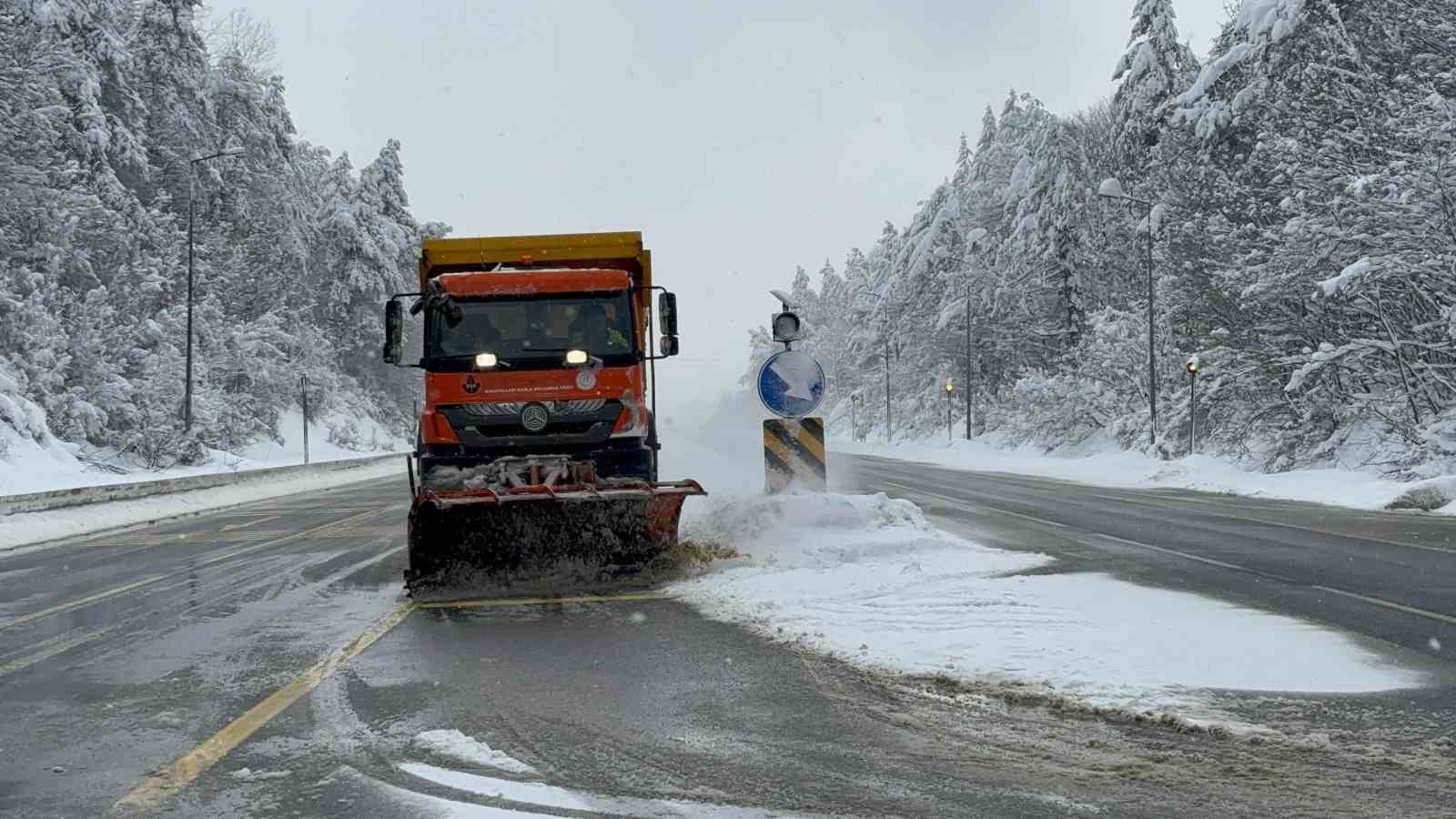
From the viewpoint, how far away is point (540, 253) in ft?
40.3

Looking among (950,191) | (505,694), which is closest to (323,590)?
(505,694)

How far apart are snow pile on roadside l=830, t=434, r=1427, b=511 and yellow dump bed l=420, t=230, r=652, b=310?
13.4 m

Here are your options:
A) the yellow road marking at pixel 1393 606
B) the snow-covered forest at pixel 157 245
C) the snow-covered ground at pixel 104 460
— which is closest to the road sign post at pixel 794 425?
the yellow road marking at pixel 1393 606

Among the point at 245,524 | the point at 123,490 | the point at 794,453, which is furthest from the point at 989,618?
the point at 123,490

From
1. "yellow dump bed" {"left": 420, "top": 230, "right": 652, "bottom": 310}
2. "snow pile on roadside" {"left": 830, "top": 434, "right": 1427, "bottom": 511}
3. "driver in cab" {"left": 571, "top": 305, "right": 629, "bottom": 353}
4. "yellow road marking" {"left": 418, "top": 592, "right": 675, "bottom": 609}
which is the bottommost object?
"snow pile on roadside" {"left": 830, "top": 434, "right": 1427, "bottom": 511}

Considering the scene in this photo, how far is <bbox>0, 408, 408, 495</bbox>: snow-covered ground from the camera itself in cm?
2688

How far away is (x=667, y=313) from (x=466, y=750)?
7553mm

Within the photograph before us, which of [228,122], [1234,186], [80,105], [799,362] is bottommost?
[799,362]

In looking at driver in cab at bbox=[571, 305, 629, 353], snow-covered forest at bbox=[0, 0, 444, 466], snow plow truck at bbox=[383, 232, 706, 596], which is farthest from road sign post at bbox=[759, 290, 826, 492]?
snow-covered forest at bbox=[0, 0, 444, 466]

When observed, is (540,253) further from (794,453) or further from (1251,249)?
(1251,249)

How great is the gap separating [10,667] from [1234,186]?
32.0m

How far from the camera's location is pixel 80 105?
38.7 meters

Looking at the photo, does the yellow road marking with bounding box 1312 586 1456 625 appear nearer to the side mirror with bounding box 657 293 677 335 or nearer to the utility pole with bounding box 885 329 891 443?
the side mirror with bounding box 657 293 677 335

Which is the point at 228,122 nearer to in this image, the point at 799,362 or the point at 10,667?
the point at 799,362
